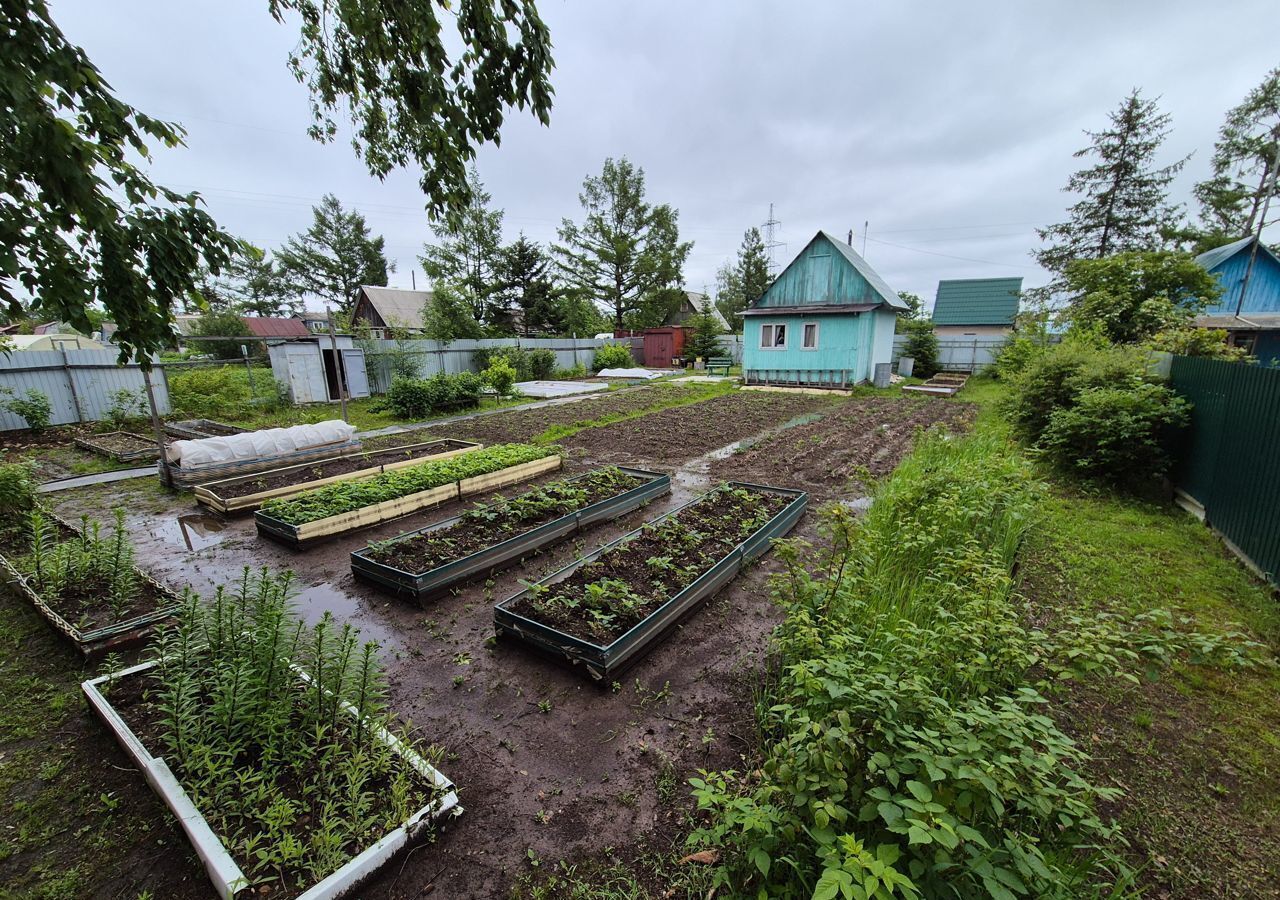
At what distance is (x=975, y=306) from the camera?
24.9 metres

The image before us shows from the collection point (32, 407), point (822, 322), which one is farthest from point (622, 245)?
point (32, 407)

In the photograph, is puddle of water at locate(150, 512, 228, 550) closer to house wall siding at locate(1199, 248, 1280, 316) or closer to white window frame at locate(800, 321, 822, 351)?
white window frame at locate(800, 321, 822, 351)

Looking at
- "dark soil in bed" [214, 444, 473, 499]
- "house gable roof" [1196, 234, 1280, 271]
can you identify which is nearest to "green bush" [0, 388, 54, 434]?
"dark soil in bed" [214, 444, 473, 499]

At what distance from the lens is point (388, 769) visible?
2.10m

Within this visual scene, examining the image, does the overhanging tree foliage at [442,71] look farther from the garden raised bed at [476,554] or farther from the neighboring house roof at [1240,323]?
the neighboring house roof at [1240,323]

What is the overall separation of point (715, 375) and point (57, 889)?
70.4ft

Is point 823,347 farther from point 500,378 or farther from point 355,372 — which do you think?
point 355,372

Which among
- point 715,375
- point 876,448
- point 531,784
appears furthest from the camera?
point 715,375

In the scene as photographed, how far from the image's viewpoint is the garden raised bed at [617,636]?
2.89m

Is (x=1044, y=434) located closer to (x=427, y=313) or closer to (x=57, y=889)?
(x=57, y=889)

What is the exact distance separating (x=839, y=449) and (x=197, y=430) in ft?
40.0

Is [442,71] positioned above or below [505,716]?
above

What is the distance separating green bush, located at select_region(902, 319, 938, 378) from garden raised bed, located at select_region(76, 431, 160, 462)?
75.9 ft

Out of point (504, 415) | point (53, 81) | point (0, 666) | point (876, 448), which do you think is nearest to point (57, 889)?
point (0, 666)
